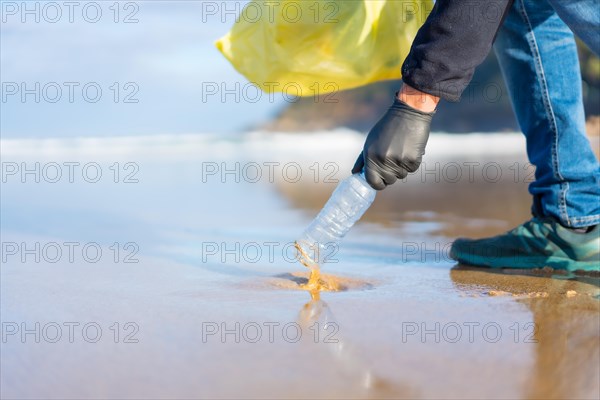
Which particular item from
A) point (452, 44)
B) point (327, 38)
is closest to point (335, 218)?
point (452, 44)

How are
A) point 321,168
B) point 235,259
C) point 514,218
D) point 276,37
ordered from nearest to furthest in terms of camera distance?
point 276,37 → point 235,259 → point 514,218 → point 321,168

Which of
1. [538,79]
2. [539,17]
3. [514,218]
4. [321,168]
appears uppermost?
[539,17]

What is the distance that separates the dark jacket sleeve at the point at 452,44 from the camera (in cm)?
153

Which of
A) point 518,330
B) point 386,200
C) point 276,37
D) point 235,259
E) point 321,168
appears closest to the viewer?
point 518,330

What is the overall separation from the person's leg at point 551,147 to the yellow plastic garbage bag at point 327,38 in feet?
1.02

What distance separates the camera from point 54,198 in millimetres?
4047

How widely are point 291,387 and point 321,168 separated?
528 centimetres

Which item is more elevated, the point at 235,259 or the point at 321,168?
the point at 235,259

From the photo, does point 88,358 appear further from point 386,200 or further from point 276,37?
point 386,200

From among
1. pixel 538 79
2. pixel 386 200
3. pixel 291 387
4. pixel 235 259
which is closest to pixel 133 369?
pixel 291 387

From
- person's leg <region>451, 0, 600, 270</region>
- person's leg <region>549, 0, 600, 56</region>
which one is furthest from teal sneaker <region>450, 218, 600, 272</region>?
person's leg <region>549, 0, 600, 56</region>

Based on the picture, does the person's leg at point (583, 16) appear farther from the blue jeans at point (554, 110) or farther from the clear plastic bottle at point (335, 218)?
the clear plastic bottle at point (335, 218)

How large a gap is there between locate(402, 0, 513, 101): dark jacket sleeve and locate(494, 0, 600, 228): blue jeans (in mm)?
542

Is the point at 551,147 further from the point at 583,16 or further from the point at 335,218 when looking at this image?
the point at 335,218
